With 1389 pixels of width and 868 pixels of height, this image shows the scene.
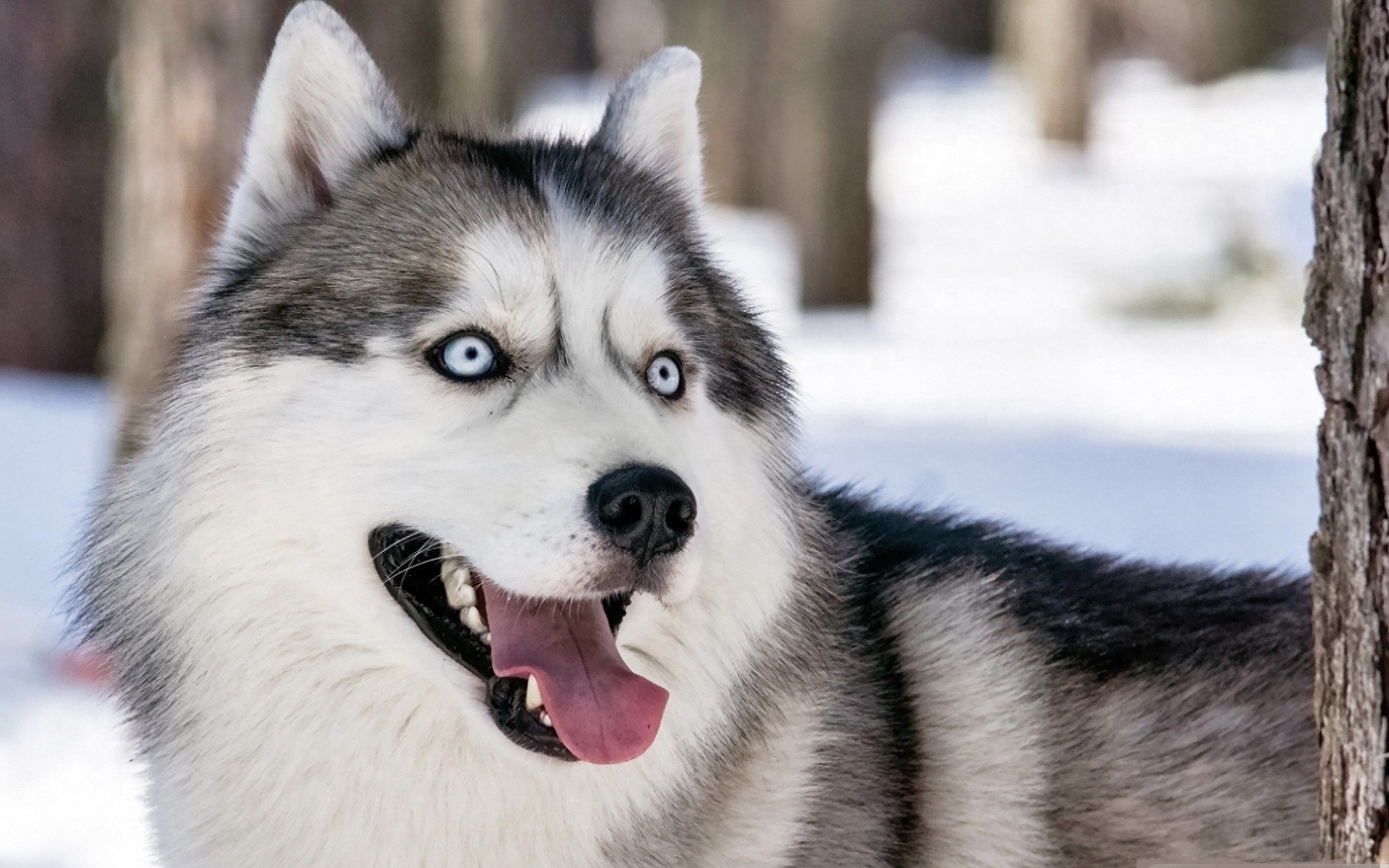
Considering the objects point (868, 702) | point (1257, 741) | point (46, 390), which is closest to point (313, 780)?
point (868, 702)

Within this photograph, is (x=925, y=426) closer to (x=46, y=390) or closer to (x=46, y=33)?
(x=46, y=390)

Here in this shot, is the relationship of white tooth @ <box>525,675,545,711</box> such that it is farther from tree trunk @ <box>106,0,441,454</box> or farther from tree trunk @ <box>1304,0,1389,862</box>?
tree trunk @ <box>106,0,441,454</box>

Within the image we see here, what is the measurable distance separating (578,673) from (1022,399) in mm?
6829

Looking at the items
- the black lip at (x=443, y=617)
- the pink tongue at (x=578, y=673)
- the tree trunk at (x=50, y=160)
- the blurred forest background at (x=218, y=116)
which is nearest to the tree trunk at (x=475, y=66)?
the blurred forest background at (x=218, y=116)

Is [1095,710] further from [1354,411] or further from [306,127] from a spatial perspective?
[306,127]

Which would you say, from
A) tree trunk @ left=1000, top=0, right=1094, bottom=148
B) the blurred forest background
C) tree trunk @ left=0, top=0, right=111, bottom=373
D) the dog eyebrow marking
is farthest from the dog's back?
tree trunk @ left=1000, top=0, right=1094, bottom=148

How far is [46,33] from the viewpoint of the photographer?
900 cm

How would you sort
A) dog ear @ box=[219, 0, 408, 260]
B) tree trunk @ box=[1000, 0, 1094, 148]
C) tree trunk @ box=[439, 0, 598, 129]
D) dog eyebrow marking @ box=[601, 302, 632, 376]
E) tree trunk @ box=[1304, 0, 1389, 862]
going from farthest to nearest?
tree trunk @ box=[1000, 0, 1094, 148]
tree trunk @ box=[439, 0, 598, 129]
dog ear @ box=[219, 0, 408, 260]
dog eyebrow marking @ box=[601, 302, 632, 376]
tree trunk @ box=[1304, 0, 1389, 862]

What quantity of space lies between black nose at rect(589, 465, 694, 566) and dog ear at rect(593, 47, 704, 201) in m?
1.03

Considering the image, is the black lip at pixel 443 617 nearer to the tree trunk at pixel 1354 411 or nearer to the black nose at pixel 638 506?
the black nose at pixel 638 506

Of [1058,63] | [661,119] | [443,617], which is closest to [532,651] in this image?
[443,617]

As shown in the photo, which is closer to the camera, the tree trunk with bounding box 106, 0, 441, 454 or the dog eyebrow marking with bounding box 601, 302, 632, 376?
the dog eyebrow marking with bounding box 601, 302, 632, 376

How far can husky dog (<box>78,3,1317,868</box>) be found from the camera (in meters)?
2.51

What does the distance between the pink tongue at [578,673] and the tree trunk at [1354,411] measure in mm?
1105
